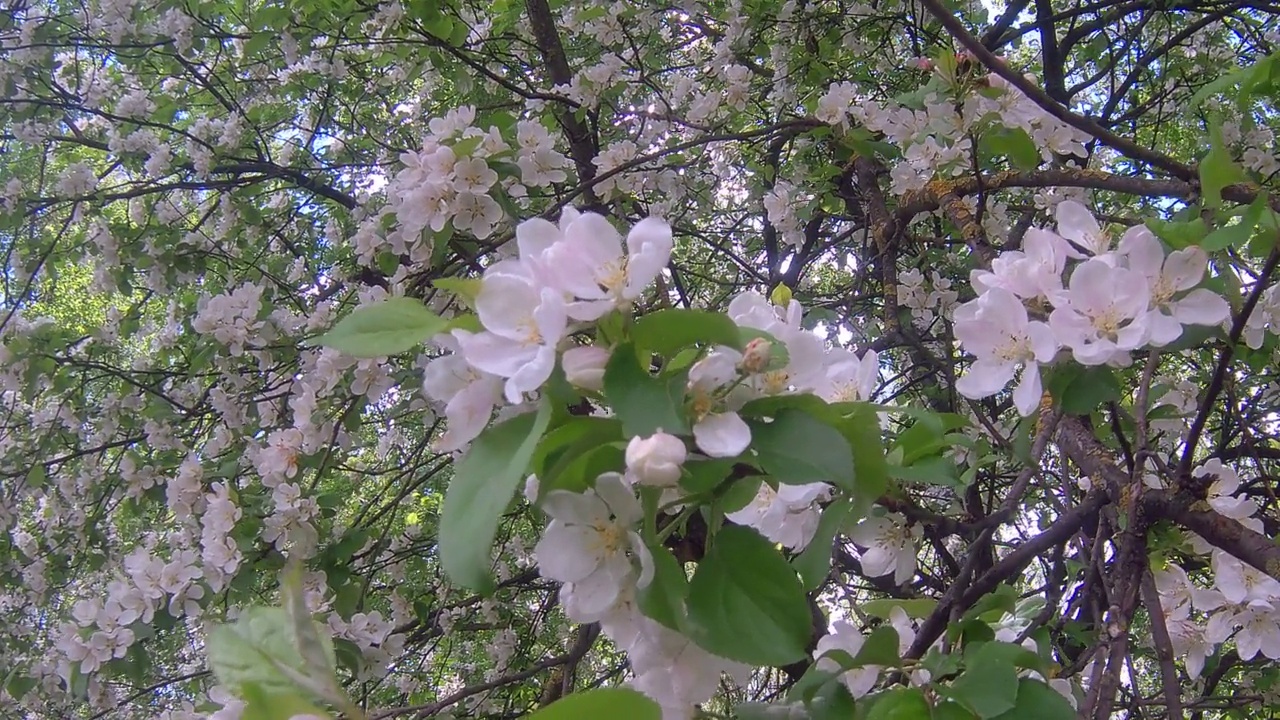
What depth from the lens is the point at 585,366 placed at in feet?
2.34

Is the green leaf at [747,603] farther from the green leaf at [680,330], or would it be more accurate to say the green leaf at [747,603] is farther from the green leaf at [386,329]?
the green leaf at [386,329]

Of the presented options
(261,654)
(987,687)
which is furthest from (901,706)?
(261,654)

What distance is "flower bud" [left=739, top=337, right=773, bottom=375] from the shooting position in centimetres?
74

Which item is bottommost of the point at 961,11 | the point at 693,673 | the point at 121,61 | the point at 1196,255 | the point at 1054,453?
the point at 693,673

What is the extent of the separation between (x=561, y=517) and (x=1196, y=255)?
29.4 inches

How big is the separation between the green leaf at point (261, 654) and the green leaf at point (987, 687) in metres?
0.56

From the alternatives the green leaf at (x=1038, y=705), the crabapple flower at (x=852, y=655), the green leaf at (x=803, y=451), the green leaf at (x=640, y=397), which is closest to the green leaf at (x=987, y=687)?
the green leaf at (x=1038, y=705)

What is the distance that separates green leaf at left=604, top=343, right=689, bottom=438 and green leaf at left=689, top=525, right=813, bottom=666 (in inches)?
5.2

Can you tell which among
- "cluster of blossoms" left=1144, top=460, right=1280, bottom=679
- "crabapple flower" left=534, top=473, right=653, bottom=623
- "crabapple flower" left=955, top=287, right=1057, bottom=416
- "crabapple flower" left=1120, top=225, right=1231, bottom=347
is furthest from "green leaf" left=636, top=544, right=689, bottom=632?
"cluster of blossoms" left=1144, top=460, right=1280, bottom=679

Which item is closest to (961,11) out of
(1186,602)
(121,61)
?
(1186,602)

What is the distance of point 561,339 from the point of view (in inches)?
29.2

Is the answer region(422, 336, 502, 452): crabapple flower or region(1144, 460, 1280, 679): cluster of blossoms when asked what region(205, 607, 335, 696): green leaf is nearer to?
region(422, 336, 502, 452): crabapple flower

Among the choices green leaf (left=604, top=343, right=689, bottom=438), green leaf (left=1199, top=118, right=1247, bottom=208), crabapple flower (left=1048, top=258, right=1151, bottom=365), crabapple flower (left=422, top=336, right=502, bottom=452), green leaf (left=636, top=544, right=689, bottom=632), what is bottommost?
green leaf (left=636, top=544, right=689, bottom=632)

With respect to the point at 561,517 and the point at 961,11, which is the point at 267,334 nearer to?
the point at 561,517
